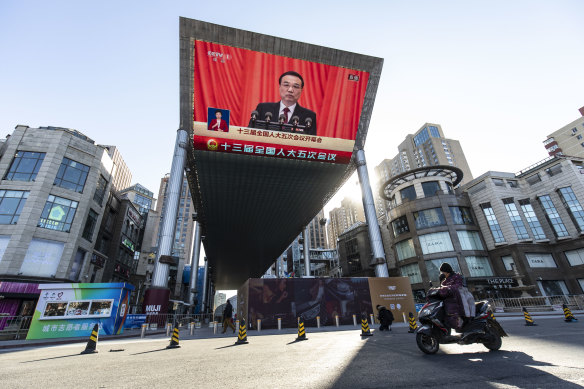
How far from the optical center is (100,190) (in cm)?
3291

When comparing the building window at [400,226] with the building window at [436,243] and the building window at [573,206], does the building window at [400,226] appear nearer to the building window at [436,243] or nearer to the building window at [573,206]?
the building window at [436,243]

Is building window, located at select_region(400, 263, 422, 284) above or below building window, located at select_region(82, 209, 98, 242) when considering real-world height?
below

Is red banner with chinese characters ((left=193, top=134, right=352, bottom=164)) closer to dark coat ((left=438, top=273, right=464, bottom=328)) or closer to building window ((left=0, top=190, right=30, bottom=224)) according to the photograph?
building window ((left=0, top=190, right=30, bottom=224))


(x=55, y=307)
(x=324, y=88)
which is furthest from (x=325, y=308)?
(x=324, y=88)

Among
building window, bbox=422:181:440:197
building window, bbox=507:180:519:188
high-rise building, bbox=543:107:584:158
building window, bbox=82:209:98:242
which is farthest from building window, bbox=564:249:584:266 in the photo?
building window, bbox=82:209:98:242

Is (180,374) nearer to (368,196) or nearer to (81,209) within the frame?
(368,196)

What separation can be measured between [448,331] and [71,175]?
3618 centimetres

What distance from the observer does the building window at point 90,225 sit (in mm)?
30023

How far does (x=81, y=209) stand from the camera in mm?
28938

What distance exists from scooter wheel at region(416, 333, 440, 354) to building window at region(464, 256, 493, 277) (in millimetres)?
40071

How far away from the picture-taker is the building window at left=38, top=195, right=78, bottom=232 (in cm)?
2622

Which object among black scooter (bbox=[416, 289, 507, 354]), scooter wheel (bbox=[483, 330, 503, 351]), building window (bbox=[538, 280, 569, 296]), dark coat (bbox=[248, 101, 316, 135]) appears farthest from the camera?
building window (bbox=[538, 280, 569, 296])

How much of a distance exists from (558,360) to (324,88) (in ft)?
89.6

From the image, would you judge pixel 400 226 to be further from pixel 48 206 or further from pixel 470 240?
pixel 48 206
